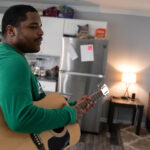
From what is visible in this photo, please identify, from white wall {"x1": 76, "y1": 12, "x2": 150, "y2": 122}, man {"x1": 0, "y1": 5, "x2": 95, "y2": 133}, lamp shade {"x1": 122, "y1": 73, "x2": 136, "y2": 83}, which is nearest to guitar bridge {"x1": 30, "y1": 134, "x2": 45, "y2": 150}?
man {"x1": 0, "y1": 5, "x2": 95, "y2": 133}

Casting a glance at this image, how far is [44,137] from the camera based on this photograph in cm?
93

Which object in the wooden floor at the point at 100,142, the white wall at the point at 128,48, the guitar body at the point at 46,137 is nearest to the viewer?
the guitar body at the point at 46,137

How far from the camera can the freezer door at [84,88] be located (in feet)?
10.0

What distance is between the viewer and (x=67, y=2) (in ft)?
11.4

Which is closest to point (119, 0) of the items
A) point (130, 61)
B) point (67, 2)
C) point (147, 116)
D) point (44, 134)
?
point (67, 2)

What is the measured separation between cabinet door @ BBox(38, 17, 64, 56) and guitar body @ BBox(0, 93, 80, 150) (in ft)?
7.98

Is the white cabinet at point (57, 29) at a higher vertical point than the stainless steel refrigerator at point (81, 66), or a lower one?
higher

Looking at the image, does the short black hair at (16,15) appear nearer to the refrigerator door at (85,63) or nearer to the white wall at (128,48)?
the refrigerator door at (85,63)

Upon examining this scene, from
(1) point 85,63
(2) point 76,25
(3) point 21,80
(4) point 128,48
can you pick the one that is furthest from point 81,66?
(3) point 21,80

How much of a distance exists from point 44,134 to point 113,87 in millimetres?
Result: 2945

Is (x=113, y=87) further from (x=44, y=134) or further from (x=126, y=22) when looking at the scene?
(x=44, y=134)

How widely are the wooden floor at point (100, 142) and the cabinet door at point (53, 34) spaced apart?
155cm

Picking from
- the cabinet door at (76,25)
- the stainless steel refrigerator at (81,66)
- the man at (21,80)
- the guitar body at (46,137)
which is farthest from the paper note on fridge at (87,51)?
the man at (21,80)

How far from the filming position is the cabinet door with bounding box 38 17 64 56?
3424 mm
